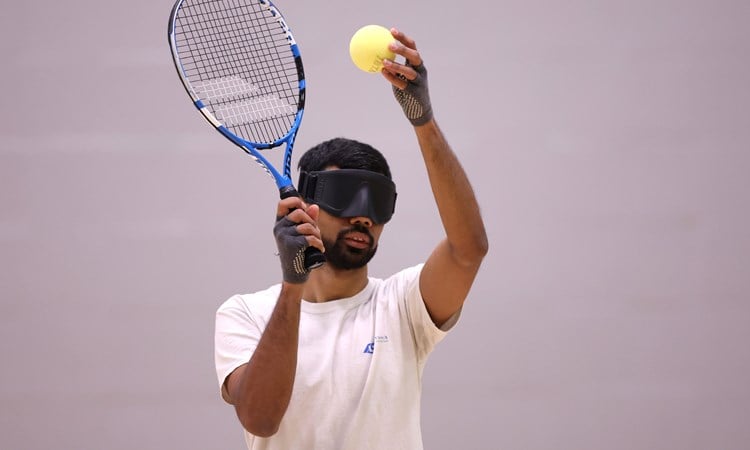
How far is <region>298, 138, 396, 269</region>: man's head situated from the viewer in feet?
6.48

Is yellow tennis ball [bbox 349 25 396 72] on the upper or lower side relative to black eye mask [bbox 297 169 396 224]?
upper

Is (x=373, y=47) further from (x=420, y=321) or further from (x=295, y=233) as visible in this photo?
(x=420, y=321)

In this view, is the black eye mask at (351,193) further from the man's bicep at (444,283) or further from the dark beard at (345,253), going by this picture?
the man's bicep at (444,283)

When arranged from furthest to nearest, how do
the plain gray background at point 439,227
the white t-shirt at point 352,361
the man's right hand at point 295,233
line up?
the plain gray background at point 439,227 → the white t-shirt at point 352,361 → the man's right hand at point 295,233

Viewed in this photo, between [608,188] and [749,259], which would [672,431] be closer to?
[749,259]

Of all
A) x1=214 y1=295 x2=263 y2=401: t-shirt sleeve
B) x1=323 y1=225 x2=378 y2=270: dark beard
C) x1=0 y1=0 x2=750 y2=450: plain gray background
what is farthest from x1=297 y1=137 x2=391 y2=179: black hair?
x1=0 y1=0 x2=750 y2=450: plain gray background

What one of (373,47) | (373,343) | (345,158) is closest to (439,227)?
(345,158)

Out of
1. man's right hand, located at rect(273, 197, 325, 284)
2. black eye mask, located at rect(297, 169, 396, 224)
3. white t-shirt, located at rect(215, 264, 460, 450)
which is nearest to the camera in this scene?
man's right hand, located at rect(273, 197, 325, 284)

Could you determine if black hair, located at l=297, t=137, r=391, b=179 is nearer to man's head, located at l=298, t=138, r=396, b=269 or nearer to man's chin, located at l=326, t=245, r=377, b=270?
man's head, located at l=298, t=138, r=396, b=269

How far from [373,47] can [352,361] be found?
25.6 inches

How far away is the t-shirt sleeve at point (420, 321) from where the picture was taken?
6.43ft

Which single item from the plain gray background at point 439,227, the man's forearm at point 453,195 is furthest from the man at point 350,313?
the plain gray background at point 439,227

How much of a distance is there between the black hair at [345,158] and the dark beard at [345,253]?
0.15m

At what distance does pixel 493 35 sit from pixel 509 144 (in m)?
0.42
